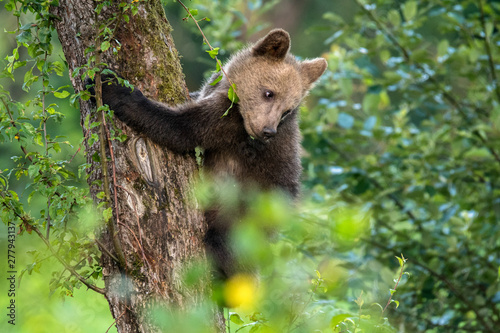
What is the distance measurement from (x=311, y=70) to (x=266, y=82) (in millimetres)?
547

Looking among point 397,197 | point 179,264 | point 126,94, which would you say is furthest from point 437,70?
point 179,264

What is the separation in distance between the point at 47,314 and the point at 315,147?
9.83ft

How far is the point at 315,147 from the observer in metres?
4.95

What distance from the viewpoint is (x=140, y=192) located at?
2473 mm

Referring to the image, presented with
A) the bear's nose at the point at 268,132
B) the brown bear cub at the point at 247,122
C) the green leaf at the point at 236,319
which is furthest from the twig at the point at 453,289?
the green leaf at the point at 236,319

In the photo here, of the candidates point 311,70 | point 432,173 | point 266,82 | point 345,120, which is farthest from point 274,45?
point 432,173

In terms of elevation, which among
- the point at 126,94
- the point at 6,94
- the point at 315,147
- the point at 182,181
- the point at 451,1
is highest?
the point at 6,94

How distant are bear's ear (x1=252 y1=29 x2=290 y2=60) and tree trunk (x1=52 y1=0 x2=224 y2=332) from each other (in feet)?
3.31

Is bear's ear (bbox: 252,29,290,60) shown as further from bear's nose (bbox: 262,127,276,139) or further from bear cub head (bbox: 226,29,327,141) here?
bear's nose (bbox: 262,127,276,139)

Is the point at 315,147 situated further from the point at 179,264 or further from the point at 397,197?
the point at 179,264

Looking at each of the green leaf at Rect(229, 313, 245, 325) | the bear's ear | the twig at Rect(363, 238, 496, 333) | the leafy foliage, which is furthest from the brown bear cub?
the twig at Rect(363, 238, 496, 333)

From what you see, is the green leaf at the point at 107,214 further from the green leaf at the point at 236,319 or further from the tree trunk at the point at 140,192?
the green leaf at the point at 236,319

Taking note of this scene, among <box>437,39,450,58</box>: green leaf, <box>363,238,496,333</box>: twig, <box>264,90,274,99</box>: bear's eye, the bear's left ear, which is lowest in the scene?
<box>363,238,496,333</box>: twig

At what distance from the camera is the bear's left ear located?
4051 mm
